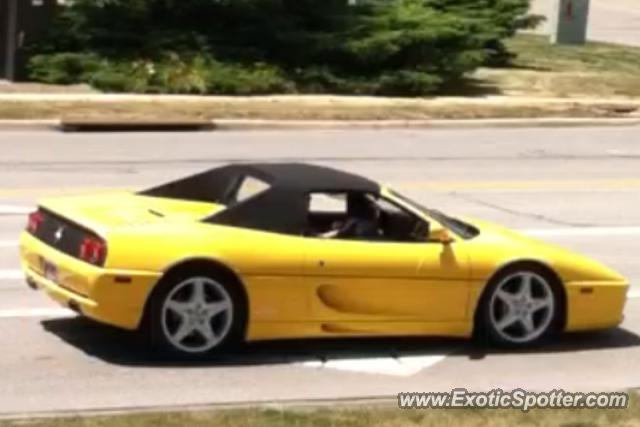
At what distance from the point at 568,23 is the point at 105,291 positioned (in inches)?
1158

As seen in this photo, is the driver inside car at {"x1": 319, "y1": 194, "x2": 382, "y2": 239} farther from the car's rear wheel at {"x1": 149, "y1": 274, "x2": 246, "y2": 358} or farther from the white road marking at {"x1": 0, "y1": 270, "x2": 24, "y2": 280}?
the white road marking at {"x1": 0, "y1": 270, "x2": 24, "y2": 280}

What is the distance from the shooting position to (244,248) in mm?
10492

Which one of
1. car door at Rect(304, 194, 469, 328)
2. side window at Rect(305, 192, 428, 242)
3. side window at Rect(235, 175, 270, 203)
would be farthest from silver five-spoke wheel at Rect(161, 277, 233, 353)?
side window at Rect(305, 192, 428, 242)

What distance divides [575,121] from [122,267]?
702 inches

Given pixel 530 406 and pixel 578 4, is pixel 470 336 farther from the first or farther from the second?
pixel 578 4

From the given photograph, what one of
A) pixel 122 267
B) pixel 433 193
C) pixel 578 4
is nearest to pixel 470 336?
pixel 122 267

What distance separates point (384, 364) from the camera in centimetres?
1083

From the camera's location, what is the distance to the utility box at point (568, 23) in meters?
37.9

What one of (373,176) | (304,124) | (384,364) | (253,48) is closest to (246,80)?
(253,48)

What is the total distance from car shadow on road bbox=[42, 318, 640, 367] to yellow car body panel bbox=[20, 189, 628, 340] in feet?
0.51

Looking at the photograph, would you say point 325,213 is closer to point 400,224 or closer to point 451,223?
point 400,224

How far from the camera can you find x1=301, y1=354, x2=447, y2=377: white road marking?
10.6 metres

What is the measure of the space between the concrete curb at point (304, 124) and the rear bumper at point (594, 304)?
503 inches

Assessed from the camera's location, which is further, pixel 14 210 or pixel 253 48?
pixel 253 48
